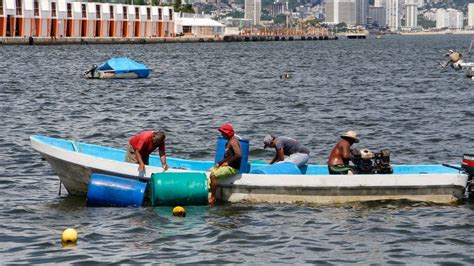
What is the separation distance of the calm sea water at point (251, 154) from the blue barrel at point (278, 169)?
807 mm

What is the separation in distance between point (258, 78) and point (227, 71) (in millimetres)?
12415

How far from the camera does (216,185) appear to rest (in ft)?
70.5

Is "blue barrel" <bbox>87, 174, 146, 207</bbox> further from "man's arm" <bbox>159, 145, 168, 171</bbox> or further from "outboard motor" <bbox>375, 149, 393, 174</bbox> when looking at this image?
"outboard motor" <bbox>375, 149, 393, 174</bbox>

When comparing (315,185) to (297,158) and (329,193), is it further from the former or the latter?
(297,158)

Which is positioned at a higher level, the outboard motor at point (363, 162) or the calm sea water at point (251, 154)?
the outboard motor at point (363, 162)

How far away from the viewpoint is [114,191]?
21.3m

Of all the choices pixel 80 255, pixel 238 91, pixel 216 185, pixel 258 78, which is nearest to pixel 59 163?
pixel 216 185

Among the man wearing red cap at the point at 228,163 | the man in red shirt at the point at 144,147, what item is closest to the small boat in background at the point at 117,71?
the man in red shirt at the point at 144,147

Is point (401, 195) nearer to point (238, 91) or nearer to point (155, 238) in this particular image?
point (155, 238)

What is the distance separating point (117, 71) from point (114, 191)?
51086mm

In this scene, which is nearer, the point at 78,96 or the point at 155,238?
the point at 155,238

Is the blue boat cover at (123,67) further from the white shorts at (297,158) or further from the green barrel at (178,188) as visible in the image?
the green barrel at (178,188)

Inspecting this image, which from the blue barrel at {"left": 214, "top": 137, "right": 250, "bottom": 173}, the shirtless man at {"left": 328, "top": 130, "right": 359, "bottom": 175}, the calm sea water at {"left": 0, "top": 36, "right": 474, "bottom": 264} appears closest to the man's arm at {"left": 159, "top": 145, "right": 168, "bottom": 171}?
the calm sea water at {"left": 0, "top": 36, "right": 474, "bottom": 264}

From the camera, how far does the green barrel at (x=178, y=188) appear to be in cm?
2108
